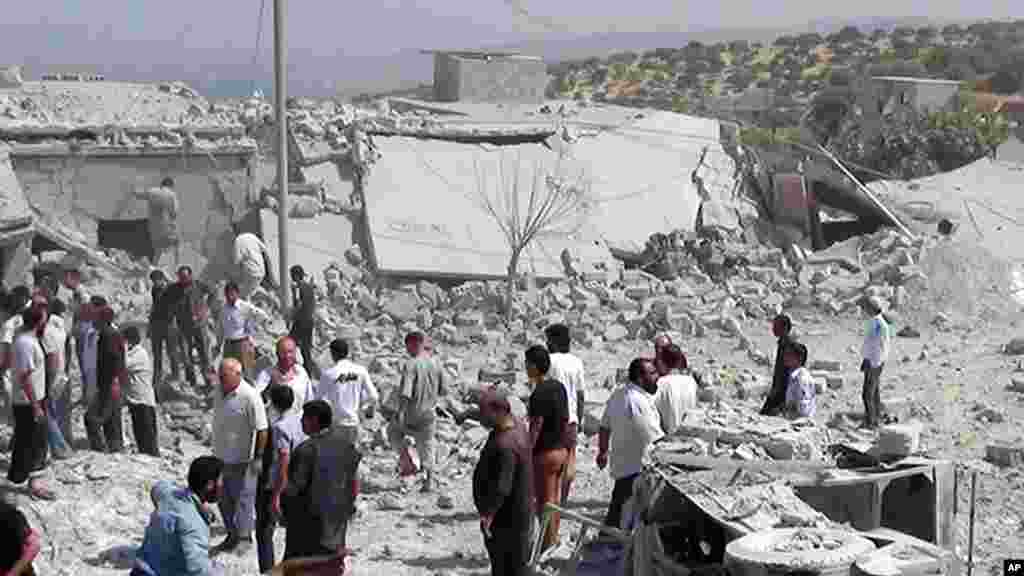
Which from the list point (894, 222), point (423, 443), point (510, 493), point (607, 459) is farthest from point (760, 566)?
point (894, 222)

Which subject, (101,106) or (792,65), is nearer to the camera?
(101,106)

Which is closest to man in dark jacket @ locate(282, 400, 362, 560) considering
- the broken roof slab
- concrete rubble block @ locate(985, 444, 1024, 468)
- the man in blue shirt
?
the man in blue shirt

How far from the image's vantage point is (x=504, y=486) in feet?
27.0

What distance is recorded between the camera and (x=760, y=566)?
657 centimetres

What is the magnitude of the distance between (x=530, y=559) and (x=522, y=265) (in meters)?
11.3

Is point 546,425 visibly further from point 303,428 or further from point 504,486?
point 303,428

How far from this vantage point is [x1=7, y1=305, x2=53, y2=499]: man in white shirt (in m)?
10.1

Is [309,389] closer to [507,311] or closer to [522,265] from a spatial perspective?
[507,311]

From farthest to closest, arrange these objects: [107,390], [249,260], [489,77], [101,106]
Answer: [489,77], [101,106], [249,260], [107,390]

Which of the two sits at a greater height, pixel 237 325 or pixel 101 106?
pixel 101 106

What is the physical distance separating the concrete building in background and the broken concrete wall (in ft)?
24.4

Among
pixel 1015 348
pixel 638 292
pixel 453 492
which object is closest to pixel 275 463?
pixel 453 492

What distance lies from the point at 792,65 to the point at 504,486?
70.6 metres

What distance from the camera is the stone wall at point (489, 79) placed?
86.9ft
